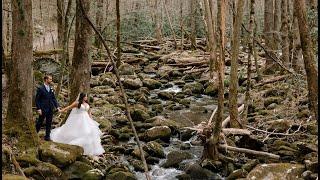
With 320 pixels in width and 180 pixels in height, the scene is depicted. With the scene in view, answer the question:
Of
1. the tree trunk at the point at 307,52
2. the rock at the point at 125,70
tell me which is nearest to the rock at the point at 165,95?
the rock at the point at 125,70

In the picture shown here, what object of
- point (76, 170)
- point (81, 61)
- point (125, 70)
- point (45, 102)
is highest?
point (81, 61)

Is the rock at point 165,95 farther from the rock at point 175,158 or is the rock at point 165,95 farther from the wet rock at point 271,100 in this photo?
the rock at point 175,158

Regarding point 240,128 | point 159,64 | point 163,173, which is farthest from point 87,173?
point 159,64

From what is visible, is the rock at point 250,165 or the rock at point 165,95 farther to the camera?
the rock at point 165,95

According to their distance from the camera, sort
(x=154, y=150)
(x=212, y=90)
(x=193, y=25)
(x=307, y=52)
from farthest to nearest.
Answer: (x=193, y=25)
(x=212, y=90)
(x=154, y=150)
(x=307, y=52)

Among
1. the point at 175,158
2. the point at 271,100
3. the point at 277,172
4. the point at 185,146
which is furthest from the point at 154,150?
the point at 271,100

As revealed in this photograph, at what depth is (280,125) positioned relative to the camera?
36.1ft

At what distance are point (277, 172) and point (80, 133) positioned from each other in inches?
164

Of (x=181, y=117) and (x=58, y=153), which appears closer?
(x=58, y=153)

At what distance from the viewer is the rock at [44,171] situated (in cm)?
735

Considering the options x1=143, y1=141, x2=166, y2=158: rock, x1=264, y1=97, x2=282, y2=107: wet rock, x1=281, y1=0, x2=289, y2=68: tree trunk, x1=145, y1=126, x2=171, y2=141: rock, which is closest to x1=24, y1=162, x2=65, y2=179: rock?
x1=143, y1=141, x2=166, y2=158: rock

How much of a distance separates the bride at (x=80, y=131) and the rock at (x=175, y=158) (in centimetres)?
149

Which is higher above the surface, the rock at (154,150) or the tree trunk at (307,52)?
the tree trunk at (307,52)

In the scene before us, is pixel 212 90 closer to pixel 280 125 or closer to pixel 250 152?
pixel 280 125
